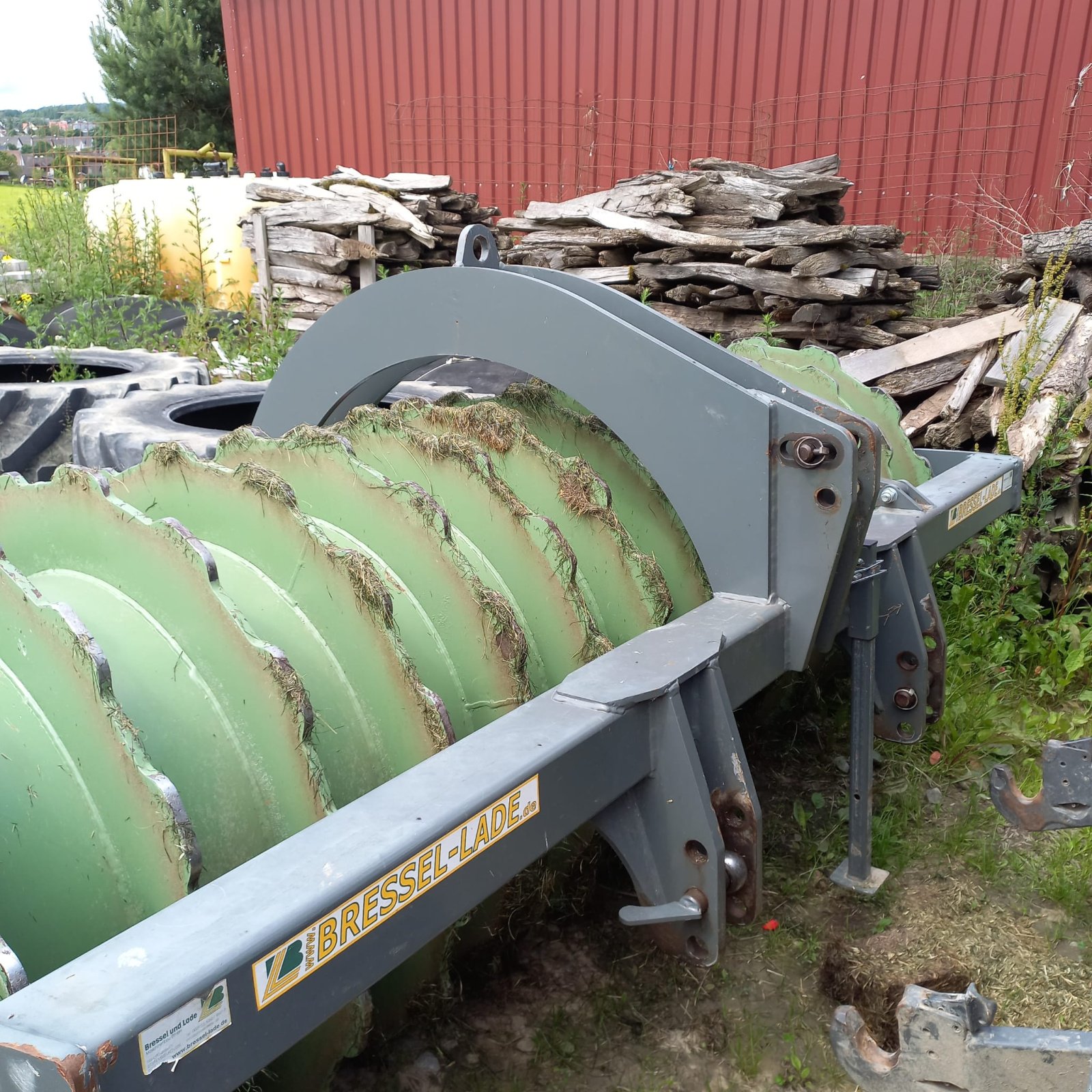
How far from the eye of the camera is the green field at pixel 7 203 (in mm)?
10594

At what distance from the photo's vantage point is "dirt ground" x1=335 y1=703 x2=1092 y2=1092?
1.88 meters

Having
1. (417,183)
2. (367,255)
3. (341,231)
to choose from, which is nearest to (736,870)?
(367,255)

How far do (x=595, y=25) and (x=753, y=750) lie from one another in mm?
9341

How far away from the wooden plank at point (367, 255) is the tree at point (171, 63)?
1849 centimetres

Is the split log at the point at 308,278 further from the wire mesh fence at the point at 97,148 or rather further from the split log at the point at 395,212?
the wire mesh fence at the point at 97,148

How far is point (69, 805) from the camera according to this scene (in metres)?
1.17

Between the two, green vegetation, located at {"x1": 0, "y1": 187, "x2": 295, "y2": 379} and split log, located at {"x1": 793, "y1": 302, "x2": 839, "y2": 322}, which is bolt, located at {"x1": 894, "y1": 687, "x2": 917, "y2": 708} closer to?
split log, located at {"x1": 793, "y1": 302, "x2": 839, "y2": 322}

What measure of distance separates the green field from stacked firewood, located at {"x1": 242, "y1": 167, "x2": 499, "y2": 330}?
276 cm

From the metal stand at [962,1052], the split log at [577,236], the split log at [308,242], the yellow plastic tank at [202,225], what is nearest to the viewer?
the metal stand at [962,1052]

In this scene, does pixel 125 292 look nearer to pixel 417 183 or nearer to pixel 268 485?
pixel 417 183

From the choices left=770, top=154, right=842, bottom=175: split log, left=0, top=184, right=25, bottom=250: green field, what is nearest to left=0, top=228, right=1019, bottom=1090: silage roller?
left=770, top=154, right=842, bottom=175: split log

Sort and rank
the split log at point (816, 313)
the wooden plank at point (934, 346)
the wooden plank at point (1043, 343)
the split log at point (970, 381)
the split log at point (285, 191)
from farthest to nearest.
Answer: the split log at point (285, 191)
the split log at point (816, 313)
the wooden plank at point (934, 346)
the split log at point (970, 381)
the wooden plank at point (1043, 343)

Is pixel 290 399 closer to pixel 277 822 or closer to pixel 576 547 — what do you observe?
pixel 576 547

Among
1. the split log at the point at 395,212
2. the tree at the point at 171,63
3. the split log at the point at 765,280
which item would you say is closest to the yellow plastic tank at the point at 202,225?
the split log at the point at 395,212
